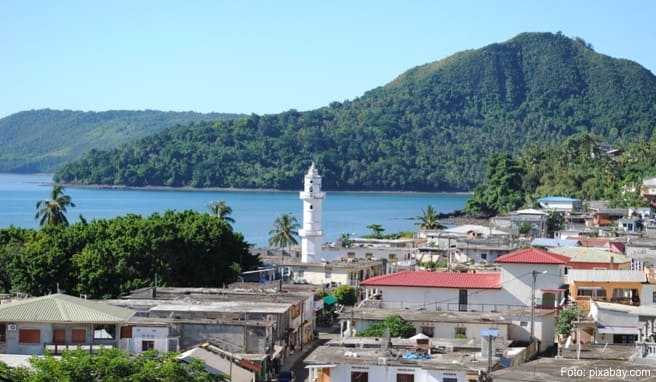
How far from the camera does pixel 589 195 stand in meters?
124

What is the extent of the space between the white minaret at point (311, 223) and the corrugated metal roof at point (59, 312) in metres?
33.1

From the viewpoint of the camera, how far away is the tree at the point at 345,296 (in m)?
51.8

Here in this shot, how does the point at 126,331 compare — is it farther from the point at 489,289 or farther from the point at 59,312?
the point at 489,289

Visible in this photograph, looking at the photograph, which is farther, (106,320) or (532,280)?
Answer: (532,280)

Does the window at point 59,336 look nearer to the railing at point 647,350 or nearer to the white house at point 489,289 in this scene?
the white house at point 489,289

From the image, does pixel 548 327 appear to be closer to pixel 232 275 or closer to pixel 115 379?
pixel 115 379

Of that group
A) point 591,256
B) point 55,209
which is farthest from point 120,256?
point 55,209

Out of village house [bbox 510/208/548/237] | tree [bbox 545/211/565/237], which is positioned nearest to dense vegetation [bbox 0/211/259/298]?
village house [bbox 510/208/548/237]

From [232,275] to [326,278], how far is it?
8136 mm

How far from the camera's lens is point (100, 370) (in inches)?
1045

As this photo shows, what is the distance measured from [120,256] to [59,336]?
17.1 m

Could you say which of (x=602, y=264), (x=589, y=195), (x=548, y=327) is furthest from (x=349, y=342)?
(x=589, y=195)

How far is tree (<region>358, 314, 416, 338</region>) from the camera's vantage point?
3581cm

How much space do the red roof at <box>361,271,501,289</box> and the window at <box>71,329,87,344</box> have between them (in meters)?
12.1
